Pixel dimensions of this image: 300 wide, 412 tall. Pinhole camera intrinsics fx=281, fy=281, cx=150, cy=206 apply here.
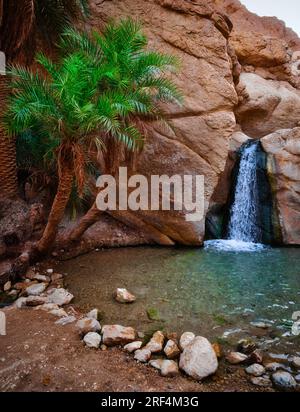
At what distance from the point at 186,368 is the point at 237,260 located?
4592 mm

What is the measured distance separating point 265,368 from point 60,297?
125 inches

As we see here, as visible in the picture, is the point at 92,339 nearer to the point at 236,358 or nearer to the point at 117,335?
the point at 117,335

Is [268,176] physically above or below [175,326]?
above

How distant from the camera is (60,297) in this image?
4.67m

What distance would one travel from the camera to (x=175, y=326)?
4043mm

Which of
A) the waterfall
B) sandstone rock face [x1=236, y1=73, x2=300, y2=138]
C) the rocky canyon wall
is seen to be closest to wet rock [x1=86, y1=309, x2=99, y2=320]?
the rocky canyon wall

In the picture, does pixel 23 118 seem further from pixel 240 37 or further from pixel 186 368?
pixel 240 37

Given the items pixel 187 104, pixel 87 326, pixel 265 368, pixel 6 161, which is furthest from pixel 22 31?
pixel 265 368

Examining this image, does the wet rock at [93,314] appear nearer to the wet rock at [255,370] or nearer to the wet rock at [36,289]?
the wet rock at [36,289]

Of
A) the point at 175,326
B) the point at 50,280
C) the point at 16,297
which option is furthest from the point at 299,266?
the point at 16,297

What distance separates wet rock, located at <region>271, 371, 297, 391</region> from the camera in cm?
281

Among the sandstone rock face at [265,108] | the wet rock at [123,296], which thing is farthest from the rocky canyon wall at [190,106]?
the sandstone rock face at [265,108]

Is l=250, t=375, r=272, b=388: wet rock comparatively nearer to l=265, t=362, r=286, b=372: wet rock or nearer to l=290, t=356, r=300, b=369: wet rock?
l=265, t=362, r=286, b=372: wet rock

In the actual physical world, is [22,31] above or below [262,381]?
above
